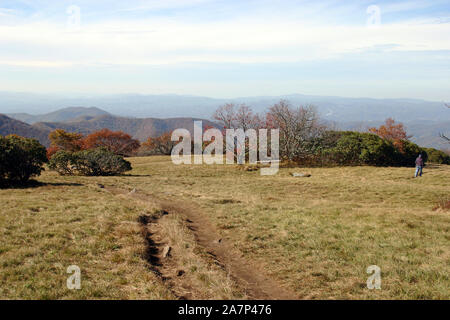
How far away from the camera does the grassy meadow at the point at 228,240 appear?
587cm

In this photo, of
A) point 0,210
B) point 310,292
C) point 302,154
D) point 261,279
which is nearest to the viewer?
point 310,292

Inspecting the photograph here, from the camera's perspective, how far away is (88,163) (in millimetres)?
25734

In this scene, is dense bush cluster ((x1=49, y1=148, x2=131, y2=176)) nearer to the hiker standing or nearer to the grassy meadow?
the grassy meadow

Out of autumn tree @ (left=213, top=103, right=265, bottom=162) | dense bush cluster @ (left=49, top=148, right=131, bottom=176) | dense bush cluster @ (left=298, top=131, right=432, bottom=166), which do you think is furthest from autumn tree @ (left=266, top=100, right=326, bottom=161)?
dense bush cluster @ (left=49, top=148, right=131, bottom=176)

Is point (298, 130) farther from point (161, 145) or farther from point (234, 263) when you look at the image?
point (161, 145)

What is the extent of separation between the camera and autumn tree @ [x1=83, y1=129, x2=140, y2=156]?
210ft

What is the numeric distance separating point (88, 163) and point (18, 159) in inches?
321

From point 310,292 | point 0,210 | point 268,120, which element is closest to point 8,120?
point 268,120

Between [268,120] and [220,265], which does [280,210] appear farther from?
[268,120]

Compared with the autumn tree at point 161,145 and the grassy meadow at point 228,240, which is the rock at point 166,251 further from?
the autumn tree at point 161,145

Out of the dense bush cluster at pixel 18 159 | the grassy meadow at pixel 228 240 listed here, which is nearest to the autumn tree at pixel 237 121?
the grassy meadow at pixel 228 240

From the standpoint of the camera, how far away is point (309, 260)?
24.8 feet
